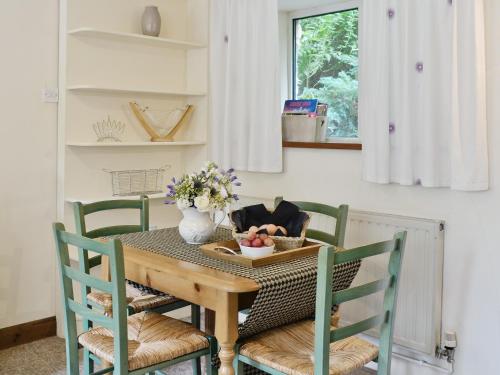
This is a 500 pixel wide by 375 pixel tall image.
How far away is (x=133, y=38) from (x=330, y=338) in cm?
231

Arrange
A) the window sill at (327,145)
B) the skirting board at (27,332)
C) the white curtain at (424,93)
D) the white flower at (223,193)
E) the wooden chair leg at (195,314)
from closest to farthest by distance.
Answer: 1. the white flower at (223,193)
2. the white curtain at (424,93)
3. the wooden chair leg at (195,314)
4. the window sill at (327,145)
5. the skirting board at (27,332)

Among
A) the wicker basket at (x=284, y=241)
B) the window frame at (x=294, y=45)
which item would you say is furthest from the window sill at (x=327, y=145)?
the wicker basket at (x=284, y=241)

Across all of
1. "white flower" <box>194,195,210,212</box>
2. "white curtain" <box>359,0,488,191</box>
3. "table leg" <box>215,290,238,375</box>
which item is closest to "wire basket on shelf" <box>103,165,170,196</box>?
"white flower" <box>194,195,210,212</box>

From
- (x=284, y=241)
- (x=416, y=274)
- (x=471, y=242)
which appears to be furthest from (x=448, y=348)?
(x=284, y=241)

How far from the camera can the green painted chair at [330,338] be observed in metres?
1.76

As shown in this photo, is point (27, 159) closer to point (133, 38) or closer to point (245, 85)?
point (133, 38)

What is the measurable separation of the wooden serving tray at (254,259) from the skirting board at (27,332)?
156 centimetres

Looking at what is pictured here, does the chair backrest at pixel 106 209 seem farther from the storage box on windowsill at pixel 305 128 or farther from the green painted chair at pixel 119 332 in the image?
the storage box on windowsill at pixel 305 128

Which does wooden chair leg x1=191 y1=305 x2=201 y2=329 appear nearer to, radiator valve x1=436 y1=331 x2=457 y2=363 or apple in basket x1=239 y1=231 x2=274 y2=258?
apple in basket x1=239 y1=231 x2=274 y2=258

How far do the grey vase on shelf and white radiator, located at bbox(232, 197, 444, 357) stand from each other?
5.41 ft

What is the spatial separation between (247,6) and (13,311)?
218 cm

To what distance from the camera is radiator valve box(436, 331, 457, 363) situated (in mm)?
2617

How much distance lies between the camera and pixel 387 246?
1909 mm

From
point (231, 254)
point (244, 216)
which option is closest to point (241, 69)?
point (244, 216)
